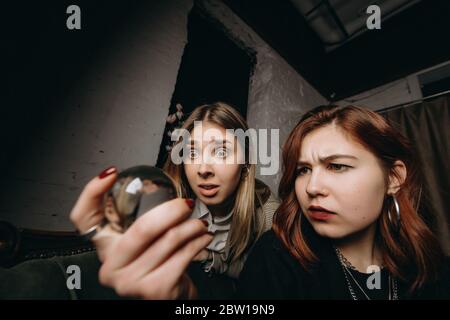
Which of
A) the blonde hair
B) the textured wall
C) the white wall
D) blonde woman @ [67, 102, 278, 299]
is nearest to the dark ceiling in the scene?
the white wall

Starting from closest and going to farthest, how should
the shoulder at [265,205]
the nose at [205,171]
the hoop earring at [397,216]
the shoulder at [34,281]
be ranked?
the shoulder at [34,281]
the hoop earring at [397,216]
the nose at [205,171]
the shoulder at [265,205]

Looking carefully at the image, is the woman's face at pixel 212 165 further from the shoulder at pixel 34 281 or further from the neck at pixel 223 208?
the shoulder at pixel 34 281

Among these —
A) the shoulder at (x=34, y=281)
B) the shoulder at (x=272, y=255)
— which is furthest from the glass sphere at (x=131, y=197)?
the shoulder at (x=272, y=255)

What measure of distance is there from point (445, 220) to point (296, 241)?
6.07 ft

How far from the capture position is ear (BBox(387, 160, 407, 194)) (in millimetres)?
860

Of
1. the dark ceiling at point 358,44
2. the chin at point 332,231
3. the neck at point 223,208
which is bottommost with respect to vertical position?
the chin at point 332,231

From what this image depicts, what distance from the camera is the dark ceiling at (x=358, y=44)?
208 cm

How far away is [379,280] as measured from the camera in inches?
32.5

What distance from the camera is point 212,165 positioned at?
100cm

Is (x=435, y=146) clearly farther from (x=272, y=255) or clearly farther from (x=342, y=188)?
(x=272, y=255)

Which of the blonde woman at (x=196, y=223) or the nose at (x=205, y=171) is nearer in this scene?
the blonde woman at (x=196, y=223)

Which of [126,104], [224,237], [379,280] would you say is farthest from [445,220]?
[126,104]

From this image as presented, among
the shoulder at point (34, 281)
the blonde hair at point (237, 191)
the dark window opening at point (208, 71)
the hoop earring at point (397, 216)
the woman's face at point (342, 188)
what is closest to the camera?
the shoulder at point (34, 281)
